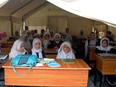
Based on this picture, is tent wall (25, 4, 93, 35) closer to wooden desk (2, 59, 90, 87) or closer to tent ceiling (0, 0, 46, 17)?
tent ceiling (0, 0, 46, 17)

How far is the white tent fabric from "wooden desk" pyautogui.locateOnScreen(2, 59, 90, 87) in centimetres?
94

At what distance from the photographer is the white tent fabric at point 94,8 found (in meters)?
2.42

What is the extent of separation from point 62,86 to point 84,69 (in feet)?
1.46

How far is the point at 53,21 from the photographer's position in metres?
11.0

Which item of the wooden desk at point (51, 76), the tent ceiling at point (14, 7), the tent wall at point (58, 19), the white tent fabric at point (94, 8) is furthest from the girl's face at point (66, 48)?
the tent wall at point (58, 19)

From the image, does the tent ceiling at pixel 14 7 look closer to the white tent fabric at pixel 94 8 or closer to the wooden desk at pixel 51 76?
the wooden desk at pixel 51 76

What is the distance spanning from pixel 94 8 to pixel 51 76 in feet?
4.20

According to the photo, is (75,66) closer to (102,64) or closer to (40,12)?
(102,64)

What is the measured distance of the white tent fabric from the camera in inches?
95.3

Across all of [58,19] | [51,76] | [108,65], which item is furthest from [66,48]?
[58,19]

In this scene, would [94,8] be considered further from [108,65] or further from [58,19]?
[58,19]

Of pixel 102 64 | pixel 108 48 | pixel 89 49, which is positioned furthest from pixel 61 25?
pixel 102 64

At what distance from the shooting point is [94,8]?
247 centimetres

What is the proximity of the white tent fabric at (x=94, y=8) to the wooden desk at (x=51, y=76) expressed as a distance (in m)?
0.94
